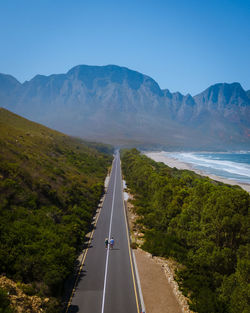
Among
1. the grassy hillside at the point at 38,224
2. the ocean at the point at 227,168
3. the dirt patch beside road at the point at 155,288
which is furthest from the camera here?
the ocean at the point at 227,168

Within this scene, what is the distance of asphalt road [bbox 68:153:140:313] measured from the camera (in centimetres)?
1855

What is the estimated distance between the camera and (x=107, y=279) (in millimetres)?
22219

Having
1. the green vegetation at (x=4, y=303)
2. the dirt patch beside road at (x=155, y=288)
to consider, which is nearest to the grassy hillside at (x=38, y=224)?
the green vegetation at (x=4, y=303)

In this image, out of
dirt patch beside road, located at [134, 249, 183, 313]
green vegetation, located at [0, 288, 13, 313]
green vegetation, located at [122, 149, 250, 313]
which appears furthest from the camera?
dirt patch beside road, located at [134, 249, 183, 313]

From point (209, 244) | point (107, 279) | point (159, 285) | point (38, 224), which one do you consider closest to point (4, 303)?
point (107, 279)

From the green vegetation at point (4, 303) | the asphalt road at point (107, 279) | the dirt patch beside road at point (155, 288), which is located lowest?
the asphalt road at point (107, 279)

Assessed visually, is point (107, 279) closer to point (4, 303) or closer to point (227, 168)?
point (4, 303)

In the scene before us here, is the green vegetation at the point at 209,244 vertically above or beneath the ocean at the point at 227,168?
beneath

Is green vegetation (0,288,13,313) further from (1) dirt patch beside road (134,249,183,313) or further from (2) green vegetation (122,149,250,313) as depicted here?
(2) green vegetation (122,149,250,313)

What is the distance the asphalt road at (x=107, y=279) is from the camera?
18548 millimetres

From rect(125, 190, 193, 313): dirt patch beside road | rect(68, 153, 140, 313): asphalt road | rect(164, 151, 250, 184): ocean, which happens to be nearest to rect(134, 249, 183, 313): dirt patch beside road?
rect(125, 190, 193, 313): dirt patch beside road

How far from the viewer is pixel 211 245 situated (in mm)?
22641

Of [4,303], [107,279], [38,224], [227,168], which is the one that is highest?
[227,168]

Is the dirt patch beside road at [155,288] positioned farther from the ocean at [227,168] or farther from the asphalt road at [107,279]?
the ocean at [227,168]
